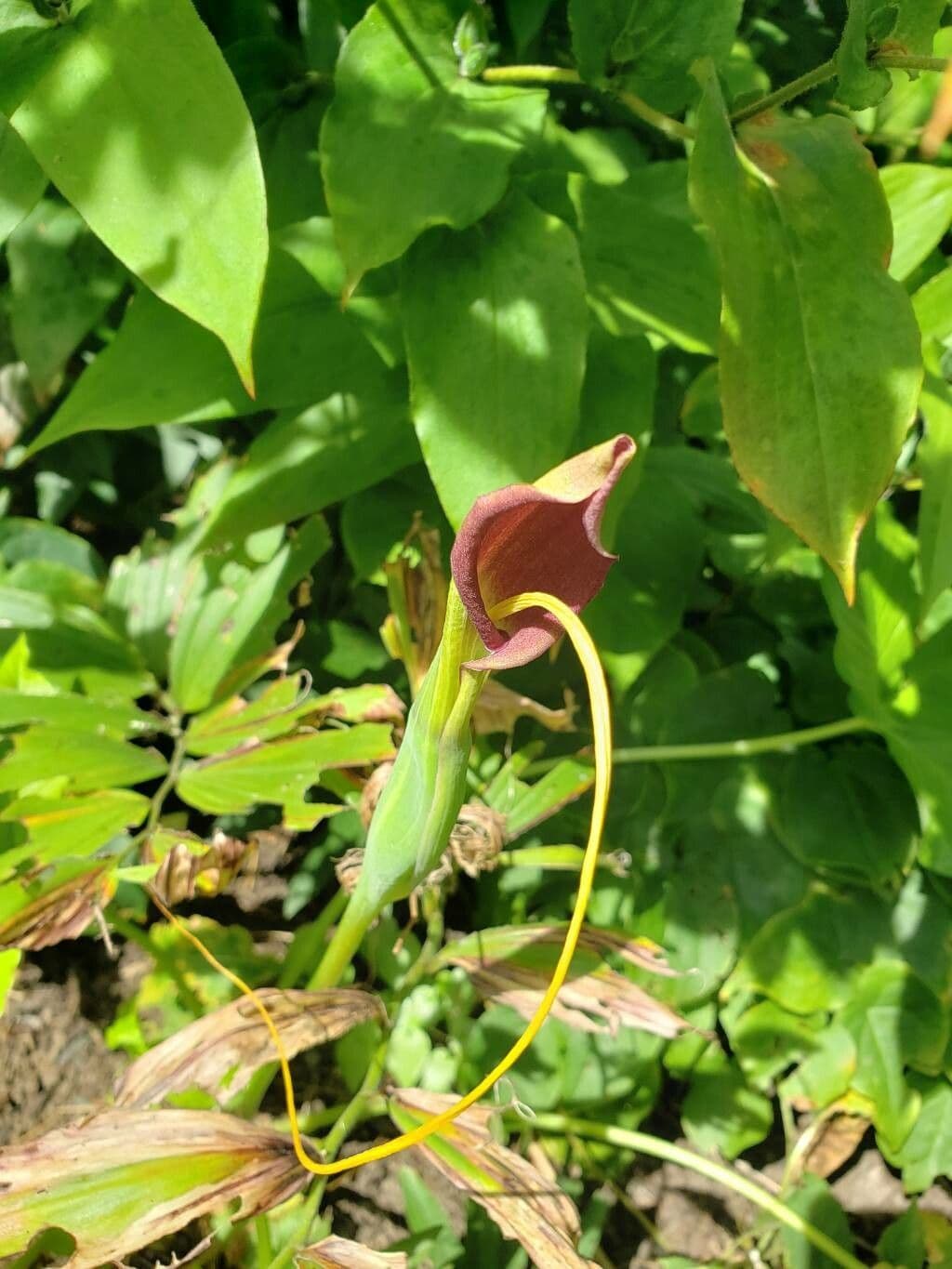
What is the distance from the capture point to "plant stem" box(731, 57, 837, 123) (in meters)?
0.50

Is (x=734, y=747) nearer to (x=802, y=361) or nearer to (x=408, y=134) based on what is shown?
(x=802, y=361)

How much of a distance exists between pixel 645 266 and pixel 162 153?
340mm

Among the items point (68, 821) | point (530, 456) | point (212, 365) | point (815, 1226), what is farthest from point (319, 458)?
point (815, 1226)

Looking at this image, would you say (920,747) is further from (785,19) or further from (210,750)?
(785,19)

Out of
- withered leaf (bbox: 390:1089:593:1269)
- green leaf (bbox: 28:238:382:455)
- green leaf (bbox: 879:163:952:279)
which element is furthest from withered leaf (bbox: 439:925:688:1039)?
green leaf (bbox: 879:163:952:279)

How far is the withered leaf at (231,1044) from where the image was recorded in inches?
25.0

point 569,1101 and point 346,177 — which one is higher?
point 346,177

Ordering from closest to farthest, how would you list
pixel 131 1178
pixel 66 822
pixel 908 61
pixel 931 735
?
1. pixel 908 61
2. pixel 131 1178
3. pixel 66 822
4. pixel 931 735

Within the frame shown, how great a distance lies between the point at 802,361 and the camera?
500 millimetres

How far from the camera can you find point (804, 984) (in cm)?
88

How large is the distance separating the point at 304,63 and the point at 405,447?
31cm

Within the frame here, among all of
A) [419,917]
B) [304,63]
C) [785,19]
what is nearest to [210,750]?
[419,917]

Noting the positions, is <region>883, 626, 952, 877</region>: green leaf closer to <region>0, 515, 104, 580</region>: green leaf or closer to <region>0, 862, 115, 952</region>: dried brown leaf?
<region>0, 862, 115, 952</region>: dried brown leaf

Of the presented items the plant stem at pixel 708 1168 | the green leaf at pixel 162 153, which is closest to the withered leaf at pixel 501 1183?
the plant stem at pixel 708 1168
